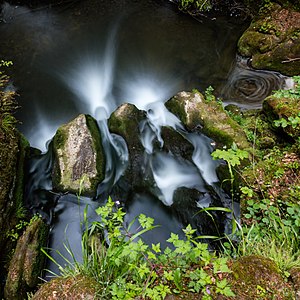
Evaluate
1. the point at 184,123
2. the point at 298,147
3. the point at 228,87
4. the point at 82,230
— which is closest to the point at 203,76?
the point at 228,87

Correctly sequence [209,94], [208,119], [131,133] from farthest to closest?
[209,94], [131,133], [208,119]

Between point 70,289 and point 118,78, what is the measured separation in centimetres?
586

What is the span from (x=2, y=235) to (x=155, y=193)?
2.42 m

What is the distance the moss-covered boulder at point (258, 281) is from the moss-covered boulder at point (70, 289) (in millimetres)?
1207

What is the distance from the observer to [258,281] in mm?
2568

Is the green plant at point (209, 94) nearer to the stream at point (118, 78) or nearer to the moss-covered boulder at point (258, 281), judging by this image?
the stream at point (118, 78)

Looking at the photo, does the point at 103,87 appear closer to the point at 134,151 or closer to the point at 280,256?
the point at 134,151

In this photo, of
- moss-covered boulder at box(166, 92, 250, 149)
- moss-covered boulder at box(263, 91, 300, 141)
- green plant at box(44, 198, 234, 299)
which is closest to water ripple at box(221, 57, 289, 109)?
moss-covered boulder at box(166, 92, 250, 149)

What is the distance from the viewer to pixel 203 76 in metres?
7.43

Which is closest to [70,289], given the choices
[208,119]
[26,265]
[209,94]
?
[26,265]

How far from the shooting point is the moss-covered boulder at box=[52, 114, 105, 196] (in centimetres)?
514

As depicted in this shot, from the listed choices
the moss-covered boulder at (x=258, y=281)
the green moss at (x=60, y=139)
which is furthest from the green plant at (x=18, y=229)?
the moss-covered boulder at (x=258, y=281)

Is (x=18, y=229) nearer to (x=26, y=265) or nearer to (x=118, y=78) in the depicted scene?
(x=26, y=265)

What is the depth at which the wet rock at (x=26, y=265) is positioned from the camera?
388 centimetres
